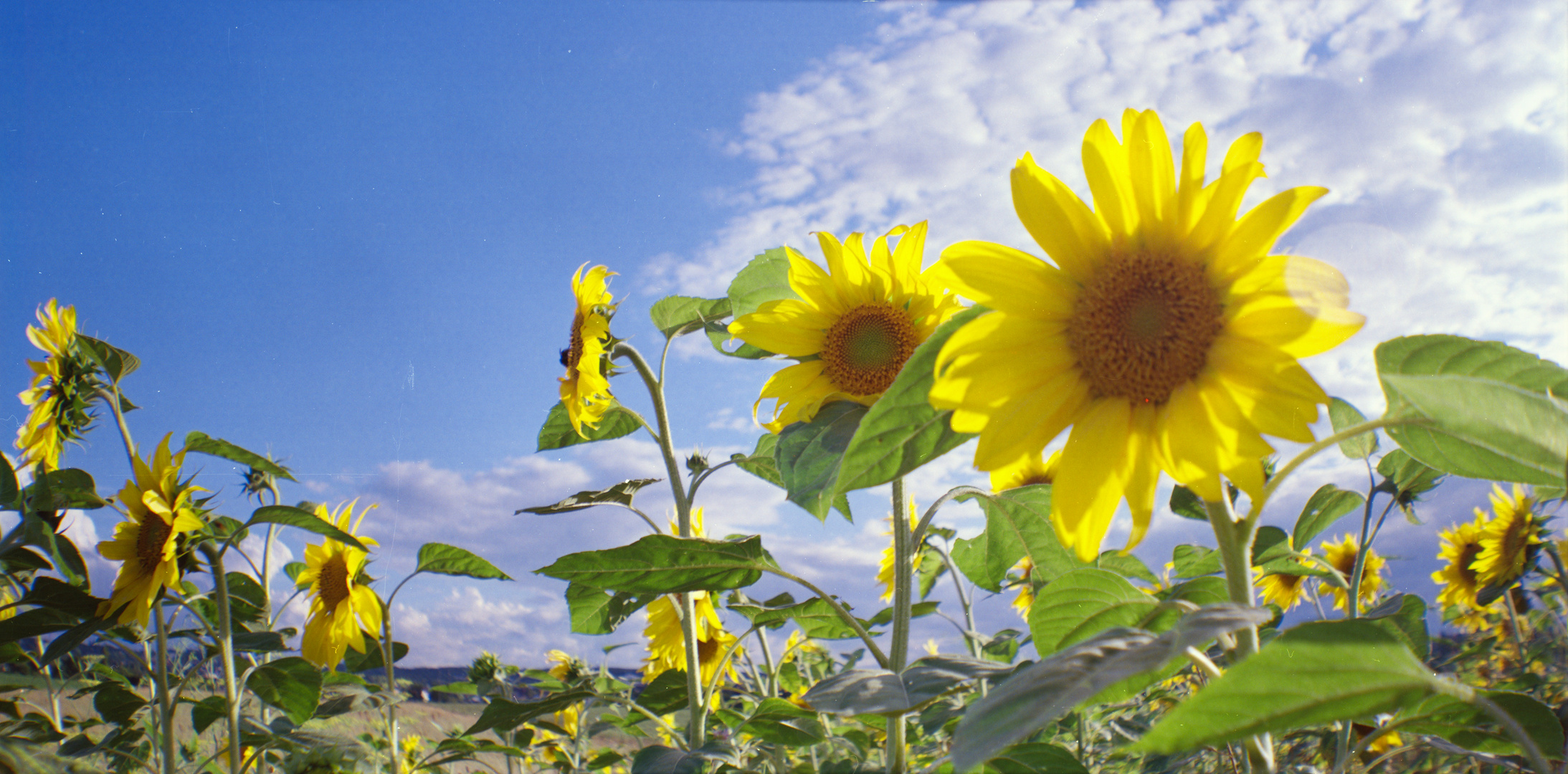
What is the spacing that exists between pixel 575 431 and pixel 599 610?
493 millimetres

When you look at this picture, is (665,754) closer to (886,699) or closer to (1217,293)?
(886,699)

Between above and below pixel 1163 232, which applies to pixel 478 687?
below

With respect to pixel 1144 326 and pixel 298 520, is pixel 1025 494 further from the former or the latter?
pixel 298 520

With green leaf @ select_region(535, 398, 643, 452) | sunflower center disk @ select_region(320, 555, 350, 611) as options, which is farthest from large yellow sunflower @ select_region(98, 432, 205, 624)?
green leaf @ select_region(535, 398, 643, 452)

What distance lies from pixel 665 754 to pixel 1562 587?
3.48 m

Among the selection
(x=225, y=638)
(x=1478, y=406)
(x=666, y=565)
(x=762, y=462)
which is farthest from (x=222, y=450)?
(x=1478, y=406)

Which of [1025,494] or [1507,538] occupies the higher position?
[1507,538]

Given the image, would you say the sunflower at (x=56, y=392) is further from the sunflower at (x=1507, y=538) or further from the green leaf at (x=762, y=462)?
the sunflower at (x=1507, y=538)

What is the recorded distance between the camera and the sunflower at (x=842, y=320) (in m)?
1.36

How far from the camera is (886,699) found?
0.78 meters

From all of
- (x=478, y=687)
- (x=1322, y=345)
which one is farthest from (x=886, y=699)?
(x=478, y=687)

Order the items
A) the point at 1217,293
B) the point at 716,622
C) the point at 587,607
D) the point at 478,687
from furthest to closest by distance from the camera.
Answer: the point at 478,687
the point at 716,622
the point at 587,607
the point at 1217,293

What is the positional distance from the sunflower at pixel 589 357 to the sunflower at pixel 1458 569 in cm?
412

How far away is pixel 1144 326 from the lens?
2.66 ft
